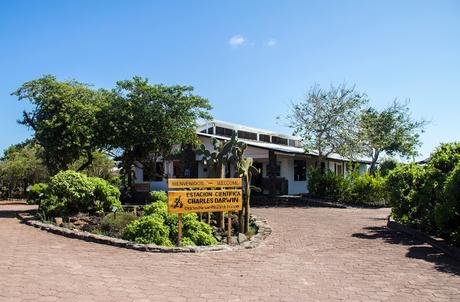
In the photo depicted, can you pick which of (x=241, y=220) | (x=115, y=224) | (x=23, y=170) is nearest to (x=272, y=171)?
(x=241, y=220)

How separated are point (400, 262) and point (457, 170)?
2.40m

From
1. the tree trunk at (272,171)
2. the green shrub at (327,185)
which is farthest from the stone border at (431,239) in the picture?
the tree trunk at (272,171)

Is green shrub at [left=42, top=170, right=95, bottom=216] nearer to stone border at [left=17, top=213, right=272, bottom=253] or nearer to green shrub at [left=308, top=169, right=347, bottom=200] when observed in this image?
stone border at [left=17, top=213, right=272, bottom=253]

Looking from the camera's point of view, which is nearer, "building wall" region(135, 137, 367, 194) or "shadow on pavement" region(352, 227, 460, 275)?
"shadow on pavement" region(352, 227, 460, 275)

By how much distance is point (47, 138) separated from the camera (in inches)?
623

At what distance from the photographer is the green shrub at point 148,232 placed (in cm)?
917

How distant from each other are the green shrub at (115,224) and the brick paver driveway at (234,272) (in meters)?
1.20

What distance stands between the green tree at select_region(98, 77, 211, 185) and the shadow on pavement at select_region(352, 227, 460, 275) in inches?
421

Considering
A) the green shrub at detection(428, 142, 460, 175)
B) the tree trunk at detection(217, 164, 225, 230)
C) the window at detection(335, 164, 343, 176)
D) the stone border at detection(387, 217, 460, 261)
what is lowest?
the stone border at detection(387, 217, 460, 261)

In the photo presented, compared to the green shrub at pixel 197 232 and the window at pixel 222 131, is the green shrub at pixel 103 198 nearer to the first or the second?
the green shrub at pixel 197 232

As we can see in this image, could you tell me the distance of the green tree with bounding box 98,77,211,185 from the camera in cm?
1903

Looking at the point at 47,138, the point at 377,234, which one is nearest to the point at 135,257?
the point at 377,234

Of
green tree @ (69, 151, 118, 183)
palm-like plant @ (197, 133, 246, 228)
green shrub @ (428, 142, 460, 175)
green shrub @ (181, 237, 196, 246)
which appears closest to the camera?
green shrub @ (181, 237, 196, 246)

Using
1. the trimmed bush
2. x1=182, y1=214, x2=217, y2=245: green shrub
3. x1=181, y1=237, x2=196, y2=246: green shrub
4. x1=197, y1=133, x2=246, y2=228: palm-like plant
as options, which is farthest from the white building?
x1=181, y1=237, x2=196, y2=246: green shrub
